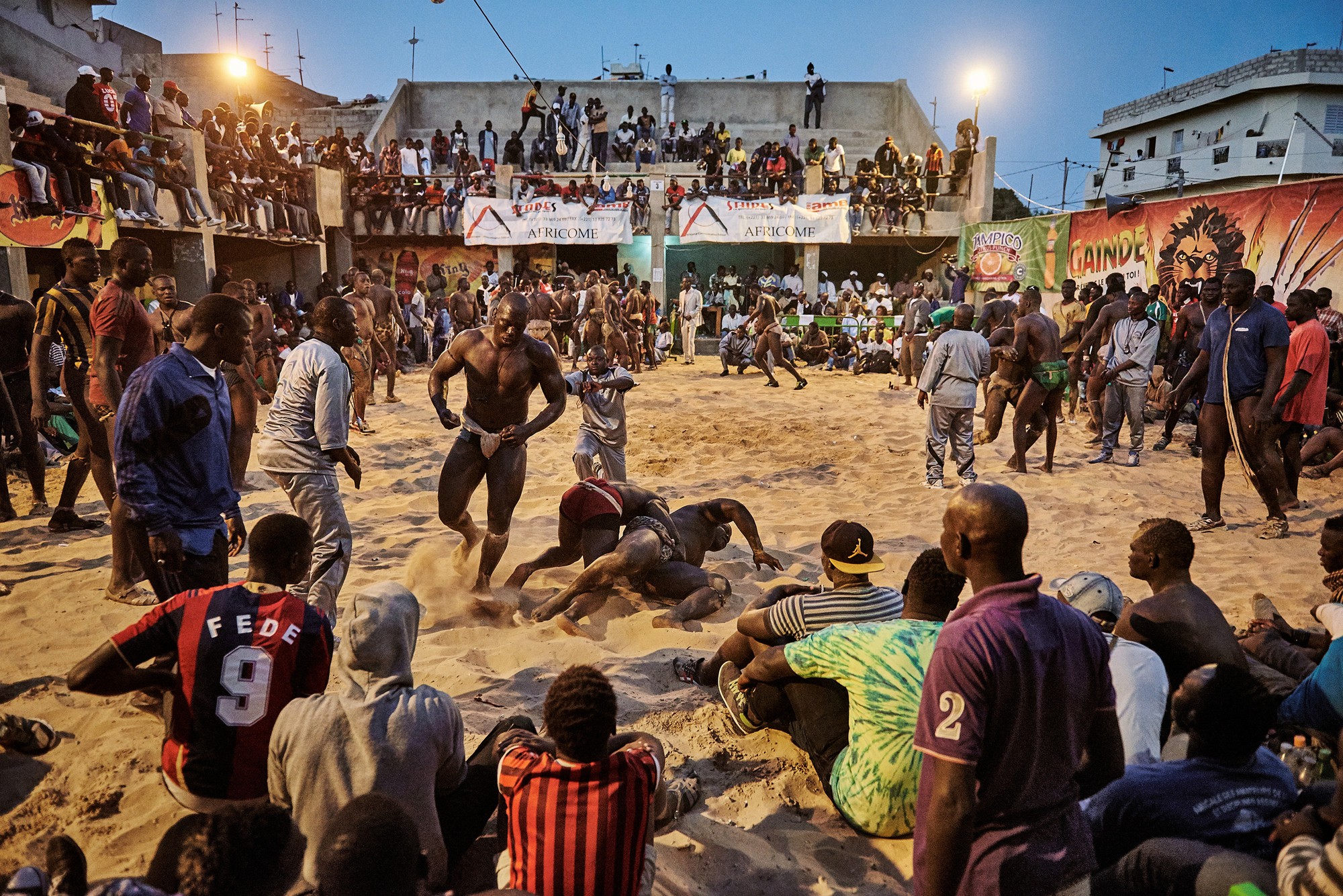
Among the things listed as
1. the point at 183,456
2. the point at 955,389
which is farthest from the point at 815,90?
the point at 183,456

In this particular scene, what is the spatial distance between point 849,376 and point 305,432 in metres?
13.7

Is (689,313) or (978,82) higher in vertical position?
(978,82)

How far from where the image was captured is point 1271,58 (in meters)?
32.9

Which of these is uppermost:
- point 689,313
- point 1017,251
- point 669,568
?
point 1017,251

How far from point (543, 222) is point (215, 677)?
65.1 ft

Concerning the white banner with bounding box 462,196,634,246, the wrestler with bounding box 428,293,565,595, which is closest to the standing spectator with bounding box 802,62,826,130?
the white banner with bounding box 462,196,634,246

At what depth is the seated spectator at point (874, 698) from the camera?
2.62 metres

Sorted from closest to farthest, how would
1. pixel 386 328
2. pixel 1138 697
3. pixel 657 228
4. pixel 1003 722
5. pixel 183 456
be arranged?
pixel 1003 722
pixel 1138 697
pixel 183 456
pixel 386 328
pixel 657 228

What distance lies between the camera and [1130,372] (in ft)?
29.0

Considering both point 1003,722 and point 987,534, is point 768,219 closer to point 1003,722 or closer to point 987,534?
point 987,534

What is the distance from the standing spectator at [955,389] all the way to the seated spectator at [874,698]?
5081 mm

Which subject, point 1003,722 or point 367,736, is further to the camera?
point 367,736

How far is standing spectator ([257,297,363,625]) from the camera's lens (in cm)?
400

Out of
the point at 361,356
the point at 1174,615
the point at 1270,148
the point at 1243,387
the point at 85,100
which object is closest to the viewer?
the point at 1174,615
